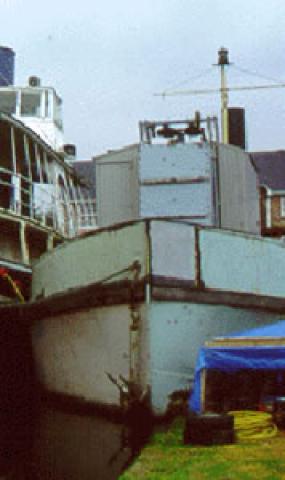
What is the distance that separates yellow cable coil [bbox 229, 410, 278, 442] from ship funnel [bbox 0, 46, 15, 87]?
1897cm

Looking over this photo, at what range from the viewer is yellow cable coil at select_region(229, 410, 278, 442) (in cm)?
723

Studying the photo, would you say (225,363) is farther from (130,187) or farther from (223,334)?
(130,187)

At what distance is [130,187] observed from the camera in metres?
12.2

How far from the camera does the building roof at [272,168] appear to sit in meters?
38.2

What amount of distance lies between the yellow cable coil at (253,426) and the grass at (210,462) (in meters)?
0.12

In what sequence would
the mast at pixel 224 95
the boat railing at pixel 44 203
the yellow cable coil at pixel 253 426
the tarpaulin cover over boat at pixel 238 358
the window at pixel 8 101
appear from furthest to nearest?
the window at pixel 8 101
the mast at pixel 224 95
the boat railing at pixel 44 203
the tarpaulin cover over boat at pixel 238 358
the yellow cable coil at pixel 253 426

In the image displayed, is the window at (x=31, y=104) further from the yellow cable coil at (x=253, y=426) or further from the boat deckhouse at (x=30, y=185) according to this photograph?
the yellow cable coil at (x=253, y=426)

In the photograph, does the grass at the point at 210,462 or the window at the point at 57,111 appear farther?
the window at the point at 57,111

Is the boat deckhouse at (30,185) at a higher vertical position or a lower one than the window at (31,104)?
lower

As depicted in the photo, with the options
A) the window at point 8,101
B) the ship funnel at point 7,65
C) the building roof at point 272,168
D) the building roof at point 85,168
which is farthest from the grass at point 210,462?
the building roof at point 85,168

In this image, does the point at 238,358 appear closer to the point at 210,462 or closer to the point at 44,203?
the point at 210,462

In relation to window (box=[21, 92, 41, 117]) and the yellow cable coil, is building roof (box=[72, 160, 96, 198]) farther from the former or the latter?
the yellow cable coil

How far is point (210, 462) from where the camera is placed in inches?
240

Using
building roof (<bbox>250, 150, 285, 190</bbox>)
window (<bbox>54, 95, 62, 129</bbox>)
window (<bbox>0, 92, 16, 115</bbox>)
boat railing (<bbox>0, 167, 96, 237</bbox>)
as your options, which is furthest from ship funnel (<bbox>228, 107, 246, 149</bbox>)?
building roof (<bbox>250, 150, 285, 190</bbox>)
